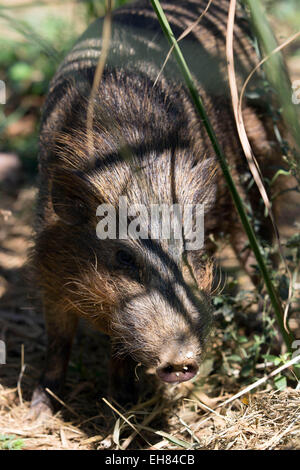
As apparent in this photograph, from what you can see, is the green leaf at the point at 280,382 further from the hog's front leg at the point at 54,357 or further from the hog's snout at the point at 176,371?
the hog's front leg at the point at 54,357

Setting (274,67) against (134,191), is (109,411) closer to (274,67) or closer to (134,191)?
(134,191)

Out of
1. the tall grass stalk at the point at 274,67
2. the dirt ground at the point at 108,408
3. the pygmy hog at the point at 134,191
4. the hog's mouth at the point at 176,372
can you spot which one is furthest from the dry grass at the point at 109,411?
the tall grass stalk at the point at 274,67

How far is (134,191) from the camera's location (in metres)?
3.20

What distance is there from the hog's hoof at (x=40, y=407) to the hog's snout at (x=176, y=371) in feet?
4.50

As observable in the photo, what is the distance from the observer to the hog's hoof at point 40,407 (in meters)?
3.94

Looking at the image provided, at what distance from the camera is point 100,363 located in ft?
14.8

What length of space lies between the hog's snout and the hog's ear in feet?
3.19

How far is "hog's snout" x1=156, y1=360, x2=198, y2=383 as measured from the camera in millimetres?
2811

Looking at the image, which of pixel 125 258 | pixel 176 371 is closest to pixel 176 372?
pixel 176 371

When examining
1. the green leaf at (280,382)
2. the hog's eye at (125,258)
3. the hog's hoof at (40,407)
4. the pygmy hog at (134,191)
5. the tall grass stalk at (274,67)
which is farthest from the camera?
the hog's hoof at (40,407)

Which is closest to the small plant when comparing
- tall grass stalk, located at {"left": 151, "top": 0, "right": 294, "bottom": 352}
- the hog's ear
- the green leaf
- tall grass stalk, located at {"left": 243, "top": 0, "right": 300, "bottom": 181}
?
the hog's ear

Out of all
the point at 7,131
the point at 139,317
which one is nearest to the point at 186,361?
the point at 139,317

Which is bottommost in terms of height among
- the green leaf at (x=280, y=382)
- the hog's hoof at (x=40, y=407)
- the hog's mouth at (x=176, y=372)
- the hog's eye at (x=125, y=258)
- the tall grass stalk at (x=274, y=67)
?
the hog's hoof at (x=40, y=407)
